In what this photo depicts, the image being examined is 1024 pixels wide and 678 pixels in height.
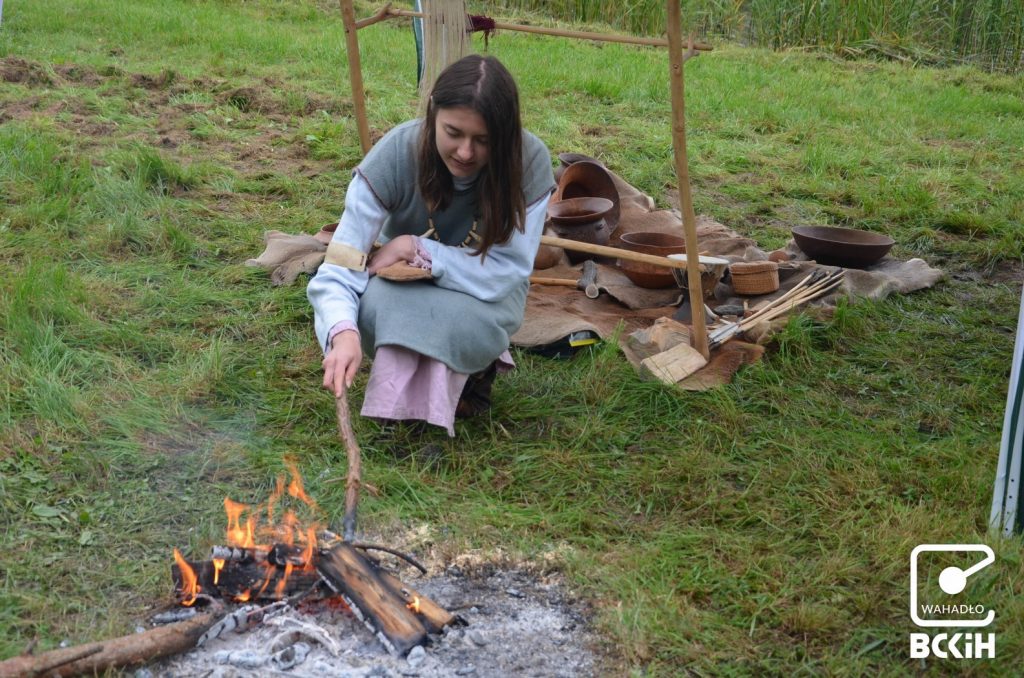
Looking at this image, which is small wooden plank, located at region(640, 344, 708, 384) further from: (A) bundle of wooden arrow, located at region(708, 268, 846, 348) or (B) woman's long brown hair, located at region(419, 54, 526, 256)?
(B) woman's long brown hair, located at region(419, 54, 526, 256)

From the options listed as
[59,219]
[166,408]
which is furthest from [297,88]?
[166,408]

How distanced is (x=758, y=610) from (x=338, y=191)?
12.8 ft

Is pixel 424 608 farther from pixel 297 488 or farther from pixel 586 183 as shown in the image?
pixel 586 183

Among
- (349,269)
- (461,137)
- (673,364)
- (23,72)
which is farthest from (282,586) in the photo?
(23,72)

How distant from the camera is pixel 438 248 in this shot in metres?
3.31

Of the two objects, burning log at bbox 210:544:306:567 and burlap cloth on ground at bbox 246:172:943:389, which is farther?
burlap cloth on ground at bbox 246:172:943:389

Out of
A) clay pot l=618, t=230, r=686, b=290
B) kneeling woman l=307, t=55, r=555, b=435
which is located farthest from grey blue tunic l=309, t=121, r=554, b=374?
clay pot l=618, t=230, r=686, b=290

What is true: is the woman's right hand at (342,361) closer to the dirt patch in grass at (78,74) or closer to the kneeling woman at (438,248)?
the kneeling woman at (438,248)

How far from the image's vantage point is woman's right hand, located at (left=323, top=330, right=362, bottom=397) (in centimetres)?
275

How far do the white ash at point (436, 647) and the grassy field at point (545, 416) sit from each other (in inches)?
4.6

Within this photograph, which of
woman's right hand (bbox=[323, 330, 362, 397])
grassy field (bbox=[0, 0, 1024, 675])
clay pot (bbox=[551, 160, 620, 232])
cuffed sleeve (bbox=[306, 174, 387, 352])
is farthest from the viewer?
clay pot (bbox=[551, 160, 620, 232])

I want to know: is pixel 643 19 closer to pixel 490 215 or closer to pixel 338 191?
pixel 338 191

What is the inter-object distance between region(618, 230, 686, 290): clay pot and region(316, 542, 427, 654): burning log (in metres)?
2.43

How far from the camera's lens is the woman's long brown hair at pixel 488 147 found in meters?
2.98
